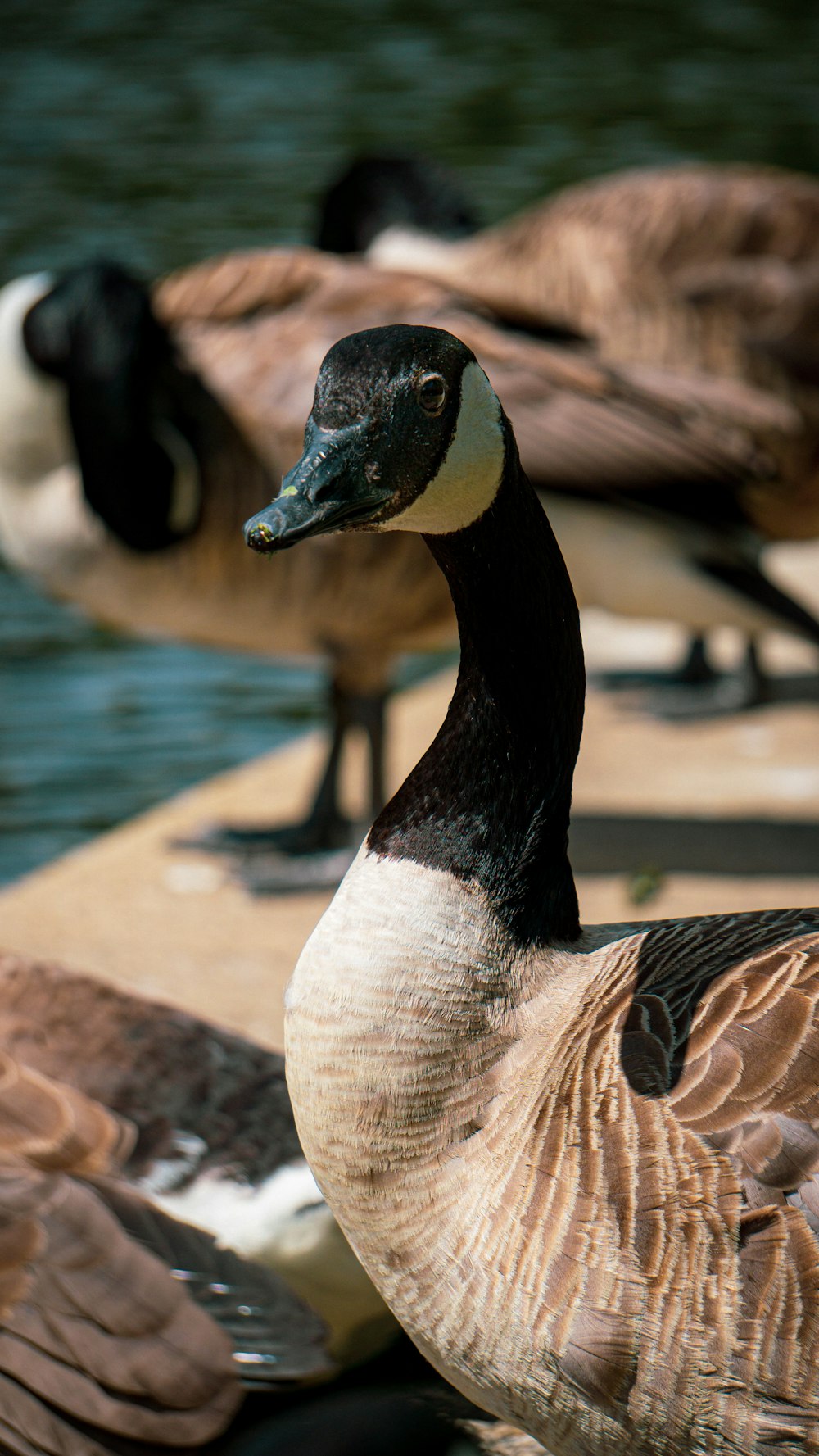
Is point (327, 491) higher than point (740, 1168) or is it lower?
higher

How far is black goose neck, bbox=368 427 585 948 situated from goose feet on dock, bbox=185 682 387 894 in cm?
265

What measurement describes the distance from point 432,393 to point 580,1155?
90 centimetres

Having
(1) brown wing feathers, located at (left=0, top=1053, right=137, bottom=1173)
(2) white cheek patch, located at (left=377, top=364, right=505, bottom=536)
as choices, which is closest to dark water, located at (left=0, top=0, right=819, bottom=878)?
(1) brown wing feathers, located at (left=0, top=1053, right=137, bottom=1173)

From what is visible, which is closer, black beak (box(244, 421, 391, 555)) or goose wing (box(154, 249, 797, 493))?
black beak (box(244, 421, 391, 555))

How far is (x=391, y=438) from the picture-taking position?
2.00m

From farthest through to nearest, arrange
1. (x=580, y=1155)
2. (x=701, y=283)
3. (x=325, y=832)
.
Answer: (x=701, y=283), (x=325, y=832), (x=580, y=1155)

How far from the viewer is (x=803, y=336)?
18.4 feet

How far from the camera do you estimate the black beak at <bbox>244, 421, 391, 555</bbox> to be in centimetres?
193

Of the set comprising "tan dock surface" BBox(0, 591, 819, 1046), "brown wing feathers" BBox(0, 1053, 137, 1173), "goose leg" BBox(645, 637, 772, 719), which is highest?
"brown wing feathers" BBox(0, 1053, 137, 1173)

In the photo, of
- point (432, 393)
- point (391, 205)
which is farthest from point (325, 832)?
point (432, 393)

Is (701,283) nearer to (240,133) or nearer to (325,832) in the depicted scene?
(325,832)

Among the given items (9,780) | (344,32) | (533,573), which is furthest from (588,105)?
(533,573)

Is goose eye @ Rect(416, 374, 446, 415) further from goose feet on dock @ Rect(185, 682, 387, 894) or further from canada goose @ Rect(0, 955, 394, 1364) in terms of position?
goose feet on dock @ Rect(185, 682, 387, 894)

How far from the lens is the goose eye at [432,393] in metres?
2.02
